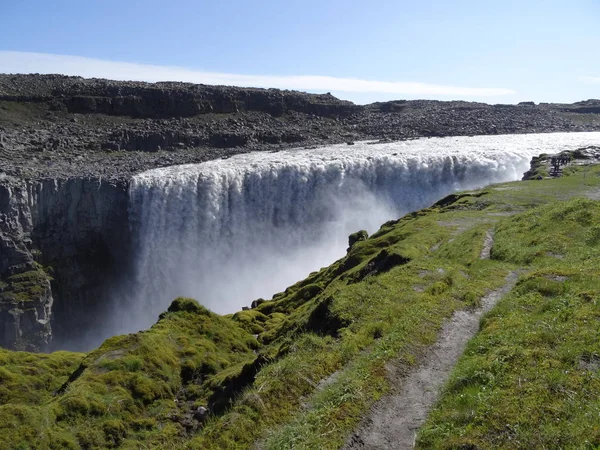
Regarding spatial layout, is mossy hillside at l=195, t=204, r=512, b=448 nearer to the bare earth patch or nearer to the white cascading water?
the bare earth patch

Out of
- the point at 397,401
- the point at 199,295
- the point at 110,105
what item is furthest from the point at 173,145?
the point at 397,401

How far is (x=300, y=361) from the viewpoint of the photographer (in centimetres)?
1173

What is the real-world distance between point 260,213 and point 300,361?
176 feet

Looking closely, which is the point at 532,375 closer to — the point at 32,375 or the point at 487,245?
the point at 487,245

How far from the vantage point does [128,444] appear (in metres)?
13.8

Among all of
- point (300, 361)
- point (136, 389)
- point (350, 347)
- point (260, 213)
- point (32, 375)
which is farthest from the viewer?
point (260, 213)

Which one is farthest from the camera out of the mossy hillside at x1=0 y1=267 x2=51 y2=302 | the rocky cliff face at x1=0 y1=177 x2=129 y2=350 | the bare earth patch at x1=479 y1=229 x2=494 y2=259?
the rocky cliff face at x1=0 y1=177 x2=129 y2=350

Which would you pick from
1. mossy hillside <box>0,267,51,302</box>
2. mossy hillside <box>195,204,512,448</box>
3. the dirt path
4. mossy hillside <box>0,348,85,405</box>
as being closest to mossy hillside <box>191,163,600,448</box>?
mossy hillside <box>195,204,512,448</box>

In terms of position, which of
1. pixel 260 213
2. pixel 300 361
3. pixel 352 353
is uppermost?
pixel 352 353

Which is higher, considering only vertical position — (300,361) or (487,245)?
(487,245)

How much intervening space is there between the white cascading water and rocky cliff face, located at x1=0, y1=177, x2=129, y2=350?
139 inches

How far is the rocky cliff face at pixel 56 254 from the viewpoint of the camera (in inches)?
2117

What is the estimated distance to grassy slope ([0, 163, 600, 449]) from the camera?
9.42 metres

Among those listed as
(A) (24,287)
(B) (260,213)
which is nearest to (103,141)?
(A) (24,287)
